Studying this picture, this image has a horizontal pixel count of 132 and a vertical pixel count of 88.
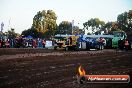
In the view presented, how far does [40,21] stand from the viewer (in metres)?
78.3

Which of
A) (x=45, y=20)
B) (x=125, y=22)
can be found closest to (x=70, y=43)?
(x=45, y=20)

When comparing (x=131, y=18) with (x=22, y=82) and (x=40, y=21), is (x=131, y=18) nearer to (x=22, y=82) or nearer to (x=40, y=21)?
(x=40, y=21)

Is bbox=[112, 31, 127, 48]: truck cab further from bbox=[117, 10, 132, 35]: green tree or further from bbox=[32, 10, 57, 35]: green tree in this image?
bbox=[117, 10, 132, 35]: green tree

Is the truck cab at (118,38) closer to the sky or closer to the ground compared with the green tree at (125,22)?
closer to the ground

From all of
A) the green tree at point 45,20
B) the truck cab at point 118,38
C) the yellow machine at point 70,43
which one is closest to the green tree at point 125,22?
the green tree at point 45,20

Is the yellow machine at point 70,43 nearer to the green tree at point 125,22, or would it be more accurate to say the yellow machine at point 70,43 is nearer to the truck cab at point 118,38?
the truck cab at point 118,38

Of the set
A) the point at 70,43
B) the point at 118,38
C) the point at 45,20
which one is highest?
the point at 45,20

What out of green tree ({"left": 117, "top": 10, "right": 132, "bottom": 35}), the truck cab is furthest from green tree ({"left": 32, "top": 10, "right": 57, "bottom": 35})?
the truck cab

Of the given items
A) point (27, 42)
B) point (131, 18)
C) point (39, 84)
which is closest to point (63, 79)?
point (39, 84)


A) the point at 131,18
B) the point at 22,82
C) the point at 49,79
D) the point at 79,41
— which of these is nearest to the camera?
the point at 22,82

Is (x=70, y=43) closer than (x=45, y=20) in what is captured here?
Yes

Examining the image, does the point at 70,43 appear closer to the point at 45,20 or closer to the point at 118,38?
the point at 118,38

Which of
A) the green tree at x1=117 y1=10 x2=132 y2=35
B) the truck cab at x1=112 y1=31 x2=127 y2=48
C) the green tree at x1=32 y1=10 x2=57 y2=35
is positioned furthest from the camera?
the green tree at x1=117 y1=10 x2=132 y2=35

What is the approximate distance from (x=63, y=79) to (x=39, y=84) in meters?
1.30
